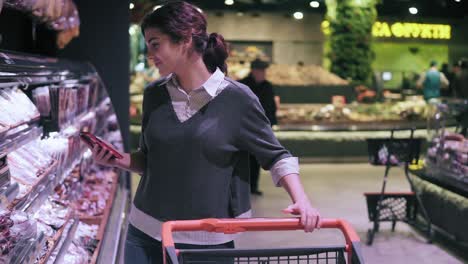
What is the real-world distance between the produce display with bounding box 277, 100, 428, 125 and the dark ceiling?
2.45 meters

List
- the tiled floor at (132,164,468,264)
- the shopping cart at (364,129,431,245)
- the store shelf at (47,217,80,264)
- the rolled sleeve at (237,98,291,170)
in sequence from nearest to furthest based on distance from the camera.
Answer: the rolled sleeve at (237,98,291,170)
the store shelf at (47,217,80,264)
the tiled floor at (132,164,468,264)
the shopping cart at (364,129,431,245)

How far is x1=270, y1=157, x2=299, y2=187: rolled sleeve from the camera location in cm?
223

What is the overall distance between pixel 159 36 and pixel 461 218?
387cm

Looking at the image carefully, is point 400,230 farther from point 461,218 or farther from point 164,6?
point 164,6

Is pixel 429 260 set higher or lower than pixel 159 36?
lower

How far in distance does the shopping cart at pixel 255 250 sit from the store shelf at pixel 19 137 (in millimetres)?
725

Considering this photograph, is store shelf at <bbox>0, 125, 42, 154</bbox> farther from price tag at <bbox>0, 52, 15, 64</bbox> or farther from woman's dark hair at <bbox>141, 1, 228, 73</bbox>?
woman's dark hair at <bbox>141, 1, 228, 73</bbox>

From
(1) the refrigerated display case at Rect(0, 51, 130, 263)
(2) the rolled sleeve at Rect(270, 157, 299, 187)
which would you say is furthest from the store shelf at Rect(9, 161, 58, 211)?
(2) the rolled sleeve at Rect(270, 157, 299, 187)

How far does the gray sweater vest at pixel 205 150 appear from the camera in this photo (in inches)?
89.4

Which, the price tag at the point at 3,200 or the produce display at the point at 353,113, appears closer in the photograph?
the price tag at the point at 3,200

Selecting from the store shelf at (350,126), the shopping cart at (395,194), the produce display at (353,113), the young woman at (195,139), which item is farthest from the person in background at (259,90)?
the young woman at (195,139)

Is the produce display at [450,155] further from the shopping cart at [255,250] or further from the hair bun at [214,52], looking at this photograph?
the shopping cart at [255,250]

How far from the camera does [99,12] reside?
6824 millimetres

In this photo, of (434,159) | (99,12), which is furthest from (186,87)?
(99,12)
